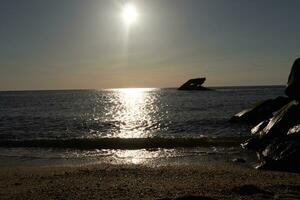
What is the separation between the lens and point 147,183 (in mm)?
14781

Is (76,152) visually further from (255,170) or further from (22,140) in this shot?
(255,170)

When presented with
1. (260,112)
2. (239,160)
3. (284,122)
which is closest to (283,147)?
(239,160)

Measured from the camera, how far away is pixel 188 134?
33781 mm

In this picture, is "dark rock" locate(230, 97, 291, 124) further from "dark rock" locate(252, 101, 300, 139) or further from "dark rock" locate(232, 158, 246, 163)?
"dark rock" locate(232, 158, 246, 163)

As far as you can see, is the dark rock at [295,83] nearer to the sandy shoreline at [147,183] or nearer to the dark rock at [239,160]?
the dark rock at [239,160]

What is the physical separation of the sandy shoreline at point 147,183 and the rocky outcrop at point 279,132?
1.14 m

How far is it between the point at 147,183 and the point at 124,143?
14572 mm

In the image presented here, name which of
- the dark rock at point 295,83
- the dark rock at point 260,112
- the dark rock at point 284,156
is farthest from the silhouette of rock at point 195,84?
the dark rock at point 284,156

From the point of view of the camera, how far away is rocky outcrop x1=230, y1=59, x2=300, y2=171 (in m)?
17.8

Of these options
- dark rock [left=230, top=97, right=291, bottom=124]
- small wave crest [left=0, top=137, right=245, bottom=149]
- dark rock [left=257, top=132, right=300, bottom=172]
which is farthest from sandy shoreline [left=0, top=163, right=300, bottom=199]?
dark rock [left=230, top=97, right=291, bottom=124]

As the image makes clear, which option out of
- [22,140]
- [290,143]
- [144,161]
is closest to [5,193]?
[144,161]

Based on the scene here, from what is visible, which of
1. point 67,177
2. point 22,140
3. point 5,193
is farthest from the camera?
point 22,140

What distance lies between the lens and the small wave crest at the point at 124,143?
28.0 meters

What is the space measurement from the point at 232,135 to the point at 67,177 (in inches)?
765
